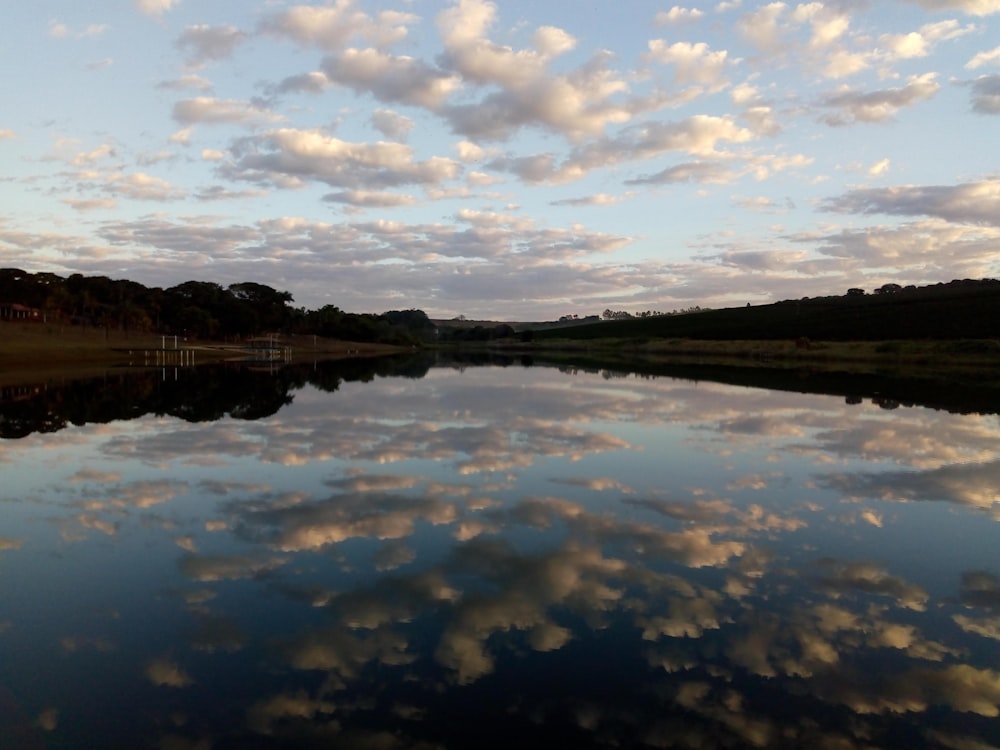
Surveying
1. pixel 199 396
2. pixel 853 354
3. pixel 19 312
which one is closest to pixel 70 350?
pixel 199 396

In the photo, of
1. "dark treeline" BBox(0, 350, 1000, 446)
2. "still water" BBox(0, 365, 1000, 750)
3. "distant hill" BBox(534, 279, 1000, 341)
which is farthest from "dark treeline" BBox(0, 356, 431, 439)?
"distant hill" BBox(534, 279, 1000, 341)

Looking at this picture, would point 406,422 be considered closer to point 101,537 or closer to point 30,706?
point 101,537

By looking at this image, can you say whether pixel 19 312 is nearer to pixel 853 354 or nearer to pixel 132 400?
pixel 132 400

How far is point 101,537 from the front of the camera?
412 inches

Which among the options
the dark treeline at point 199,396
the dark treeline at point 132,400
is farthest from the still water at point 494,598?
the dark treeline at point 199,396

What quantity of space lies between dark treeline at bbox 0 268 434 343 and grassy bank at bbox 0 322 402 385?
3163 mm

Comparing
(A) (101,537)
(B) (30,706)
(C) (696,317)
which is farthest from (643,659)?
(C) (696,317)

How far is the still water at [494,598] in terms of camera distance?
5.63 m

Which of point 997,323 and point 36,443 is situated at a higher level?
point 997,323

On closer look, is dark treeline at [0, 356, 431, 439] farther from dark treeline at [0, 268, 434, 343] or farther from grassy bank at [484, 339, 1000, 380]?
dark treeline at [0, 268, 434, 343]

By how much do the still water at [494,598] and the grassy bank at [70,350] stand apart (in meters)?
37.3

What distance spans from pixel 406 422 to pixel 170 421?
28.1 feet

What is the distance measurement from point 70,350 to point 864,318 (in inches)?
4557

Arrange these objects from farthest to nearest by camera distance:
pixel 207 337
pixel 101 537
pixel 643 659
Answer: pixel 207 337 → pixel 101 537 → pixel 643 659
